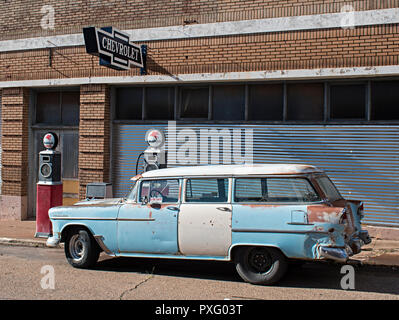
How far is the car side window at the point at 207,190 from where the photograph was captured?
663 centimetres

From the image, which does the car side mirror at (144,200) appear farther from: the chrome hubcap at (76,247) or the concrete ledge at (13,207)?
the concrete ledge at (13,207)

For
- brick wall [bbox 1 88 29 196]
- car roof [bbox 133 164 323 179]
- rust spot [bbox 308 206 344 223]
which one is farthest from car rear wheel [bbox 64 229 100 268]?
brick wall [bbox 1 88 29 196]

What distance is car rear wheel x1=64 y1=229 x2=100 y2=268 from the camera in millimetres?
7371

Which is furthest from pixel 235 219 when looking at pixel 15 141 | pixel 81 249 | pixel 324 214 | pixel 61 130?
pixel 15 141

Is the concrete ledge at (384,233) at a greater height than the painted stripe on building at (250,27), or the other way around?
the painted stripe on building at (250,27)

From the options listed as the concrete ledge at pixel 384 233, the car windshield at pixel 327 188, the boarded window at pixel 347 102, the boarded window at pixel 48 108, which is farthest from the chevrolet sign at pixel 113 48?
the concrete ledge at pixel 384 233

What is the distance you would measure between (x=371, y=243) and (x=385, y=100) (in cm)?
296

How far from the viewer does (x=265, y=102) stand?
10656 mm

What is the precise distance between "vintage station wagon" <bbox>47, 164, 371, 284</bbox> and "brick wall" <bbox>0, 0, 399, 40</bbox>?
15.7 ft

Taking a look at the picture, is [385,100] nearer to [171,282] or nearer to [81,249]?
[171,282]

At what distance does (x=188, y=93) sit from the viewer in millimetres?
11391

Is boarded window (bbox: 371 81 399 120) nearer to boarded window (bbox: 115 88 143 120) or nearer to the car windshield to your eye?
the car windshield

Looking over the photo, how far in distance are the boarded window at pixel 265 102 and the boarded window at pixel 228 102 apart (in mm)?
219
